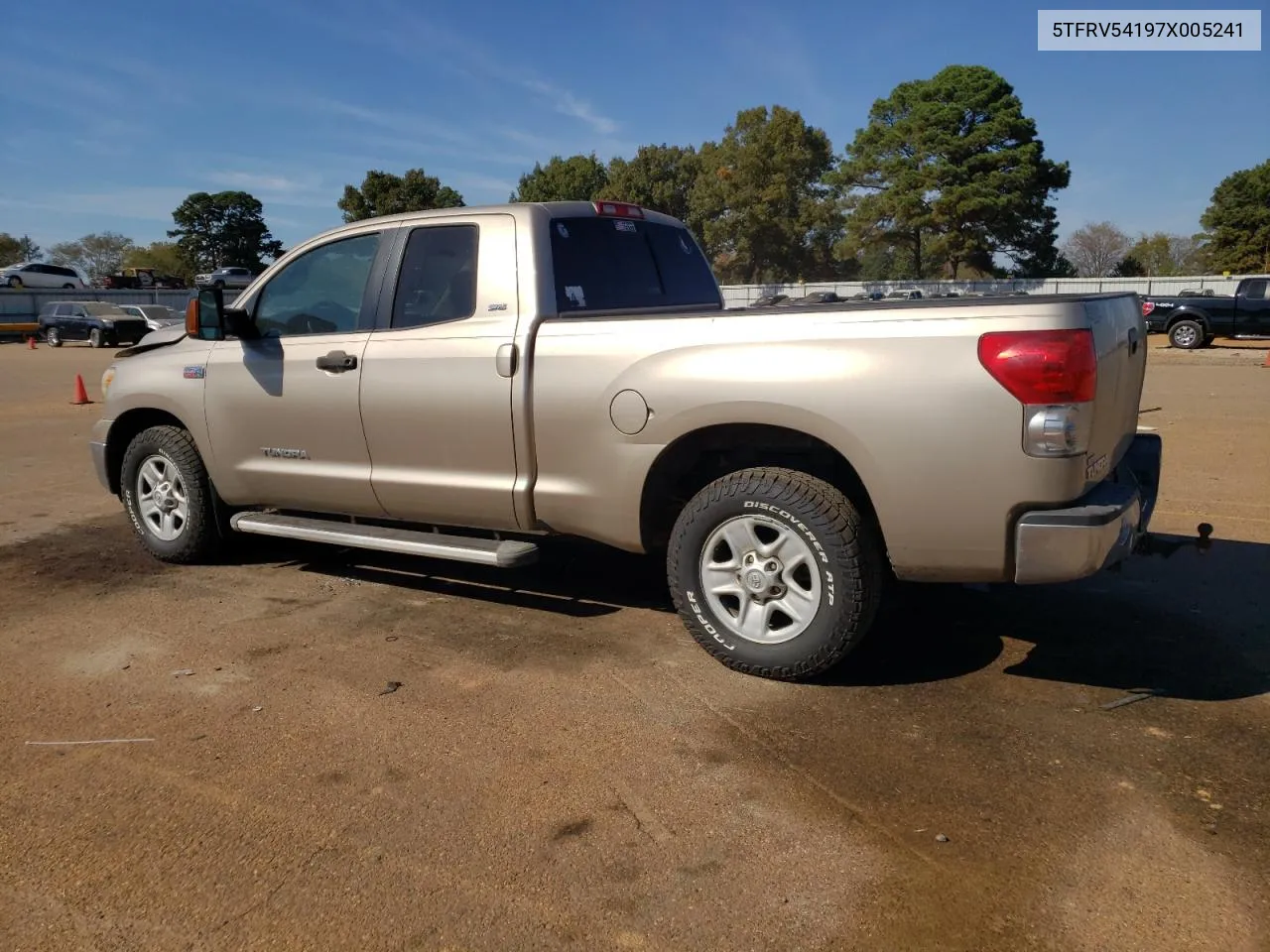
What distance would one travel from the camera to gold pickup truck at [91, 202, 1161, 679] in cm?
336

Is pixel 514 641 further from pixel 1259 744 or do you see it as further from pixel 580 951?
pixel 1259 744

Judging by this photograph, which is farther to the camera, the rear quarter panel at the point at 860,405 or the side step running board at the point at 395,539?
the side step running board at the point at 395,539

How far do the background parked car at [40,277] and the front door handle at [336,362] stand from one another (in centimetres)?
5306

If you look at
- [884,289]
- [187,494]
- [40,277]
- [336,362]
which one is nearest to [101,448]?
[187,494]

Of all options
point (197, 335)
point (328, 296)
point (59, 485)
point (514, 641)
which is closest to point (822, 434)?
point (514, 641)

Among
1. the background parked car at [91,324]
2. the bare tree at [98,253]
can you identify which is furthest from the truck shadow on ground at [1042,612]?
the bare tree at [98,253]

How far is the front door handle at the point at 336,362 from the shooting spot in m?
4.86

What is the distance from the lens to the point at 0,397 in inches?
665

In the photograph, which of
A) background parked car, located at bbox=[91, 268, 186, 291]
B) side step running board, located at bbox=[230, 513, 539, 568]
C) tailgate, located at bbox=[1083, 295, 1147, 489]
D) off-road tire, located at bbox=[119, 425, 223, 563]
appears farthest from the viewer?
background parked car, located at bbox=[91, 268, 186, 291]

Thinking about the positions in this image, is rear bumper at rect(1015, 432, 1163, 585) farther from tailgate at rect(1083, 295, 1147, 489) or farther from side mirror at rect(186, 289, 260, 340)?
side mirror at rect(186, 289, 260, 340)

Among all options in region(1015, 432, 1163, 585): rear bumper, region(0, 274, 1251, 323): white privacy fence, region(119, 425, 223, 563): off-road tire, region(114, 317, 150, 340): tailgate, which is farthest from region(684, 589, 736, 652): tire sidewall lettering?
region(114, 317, 150, 340): tailgate

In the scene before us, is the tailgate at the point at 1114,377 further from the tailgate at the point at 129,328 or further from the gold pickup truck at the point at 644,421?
the tailgate at the point at 129,328

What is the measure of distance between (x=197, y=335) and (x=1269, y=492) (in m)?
7.16

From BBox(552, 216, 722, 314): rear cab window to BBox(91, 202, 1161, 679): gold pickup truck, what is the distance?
0.05ft
